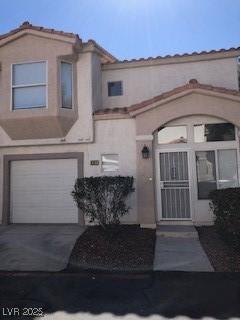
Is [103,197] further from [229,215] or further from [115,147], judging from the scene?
[229,215]

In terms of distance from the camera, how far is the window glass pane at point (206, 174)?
446 inches

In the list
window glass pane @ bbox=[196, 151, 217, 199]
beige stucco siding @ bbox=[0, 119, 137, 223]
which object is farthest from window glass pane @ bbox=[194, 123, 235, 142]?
Answer: beige stucco siding @ bbox=[0, 119, 137, 223]

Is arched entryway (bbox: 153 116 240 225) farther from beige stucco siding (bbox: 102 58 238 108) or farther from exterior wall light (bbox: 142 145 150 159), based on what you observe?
beige stucco siding (bbox: 102 58 238 108)

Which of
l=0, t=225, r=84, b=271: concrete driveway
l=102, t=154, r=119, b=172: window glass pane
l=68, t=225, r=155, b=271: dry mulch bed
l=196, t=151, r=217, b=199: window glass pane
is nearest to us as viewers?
l=68, t=225, r=155, b=271: dry mulch bed

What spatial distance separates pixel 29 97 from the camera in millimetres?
11781

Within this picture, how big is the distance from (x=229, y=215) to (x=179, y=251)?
5.44ft

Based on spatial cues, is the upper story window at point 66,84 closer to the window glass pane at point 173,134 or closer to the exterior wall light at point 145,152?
the exterior wall light at point 145,152

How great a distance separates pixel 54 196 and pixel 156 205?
361cm

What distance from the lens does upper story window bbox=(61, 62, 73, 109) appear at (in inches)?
468

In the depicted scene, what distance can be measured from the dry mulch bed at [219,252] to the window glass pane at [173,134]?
3.11 meters

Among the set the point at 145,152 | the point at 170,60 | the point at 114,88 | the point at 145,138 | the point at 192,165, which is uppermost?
the point at 170,60

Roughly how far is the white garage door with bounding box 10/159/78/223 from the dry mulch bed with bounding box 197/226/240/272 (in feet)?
14.8

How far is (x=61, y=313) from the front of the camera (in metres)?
5.53

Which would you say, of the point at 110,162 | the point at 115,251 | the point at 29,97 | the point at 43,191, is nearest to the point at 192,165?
the point at 110,162
